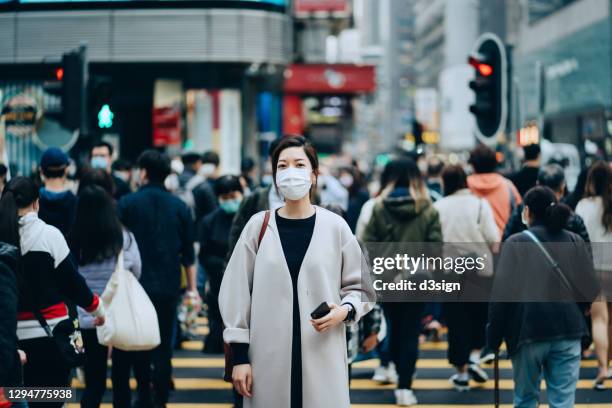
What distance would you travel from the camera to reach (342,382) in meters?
5.05

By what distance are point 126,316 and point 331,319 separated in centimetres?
291

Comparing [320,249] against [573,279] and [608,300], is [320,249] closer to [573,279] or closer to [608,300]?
[573,279]

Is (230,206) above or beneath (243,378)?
above

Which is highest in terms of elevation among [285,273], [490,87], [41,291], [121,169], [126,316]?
[490,87]

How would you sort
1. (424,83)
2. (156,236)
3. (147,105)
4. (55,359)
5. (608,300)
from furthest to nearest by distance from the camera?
(424,83) < (147,105) < (608,300) < (156,236) < (55,359)

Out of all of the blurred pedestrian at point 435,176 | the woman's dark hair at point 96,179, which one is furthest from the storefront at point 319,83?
the woman's dark hair at point 96,179

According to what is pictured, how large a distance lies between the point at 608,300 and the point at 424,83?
12346cm

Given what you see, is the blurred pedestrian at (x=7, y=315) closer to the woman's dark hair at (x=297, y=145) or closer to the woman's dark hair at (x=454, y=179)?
the woman's dark hair at (x=297, y=145)

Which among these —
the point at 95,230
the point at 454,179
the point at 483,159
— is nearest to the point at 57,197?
the point at 95,230

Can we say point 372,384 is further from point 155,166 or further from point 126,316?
point 126,316

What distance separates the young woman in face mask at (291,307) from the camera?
4957mm

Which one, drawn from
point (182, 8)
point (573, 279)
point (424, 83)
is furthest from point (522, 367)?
point (424, 83)

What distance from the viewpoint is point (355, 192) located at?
1583cm

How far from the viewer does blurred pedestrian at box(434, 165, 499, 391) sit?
9609 millimetres
